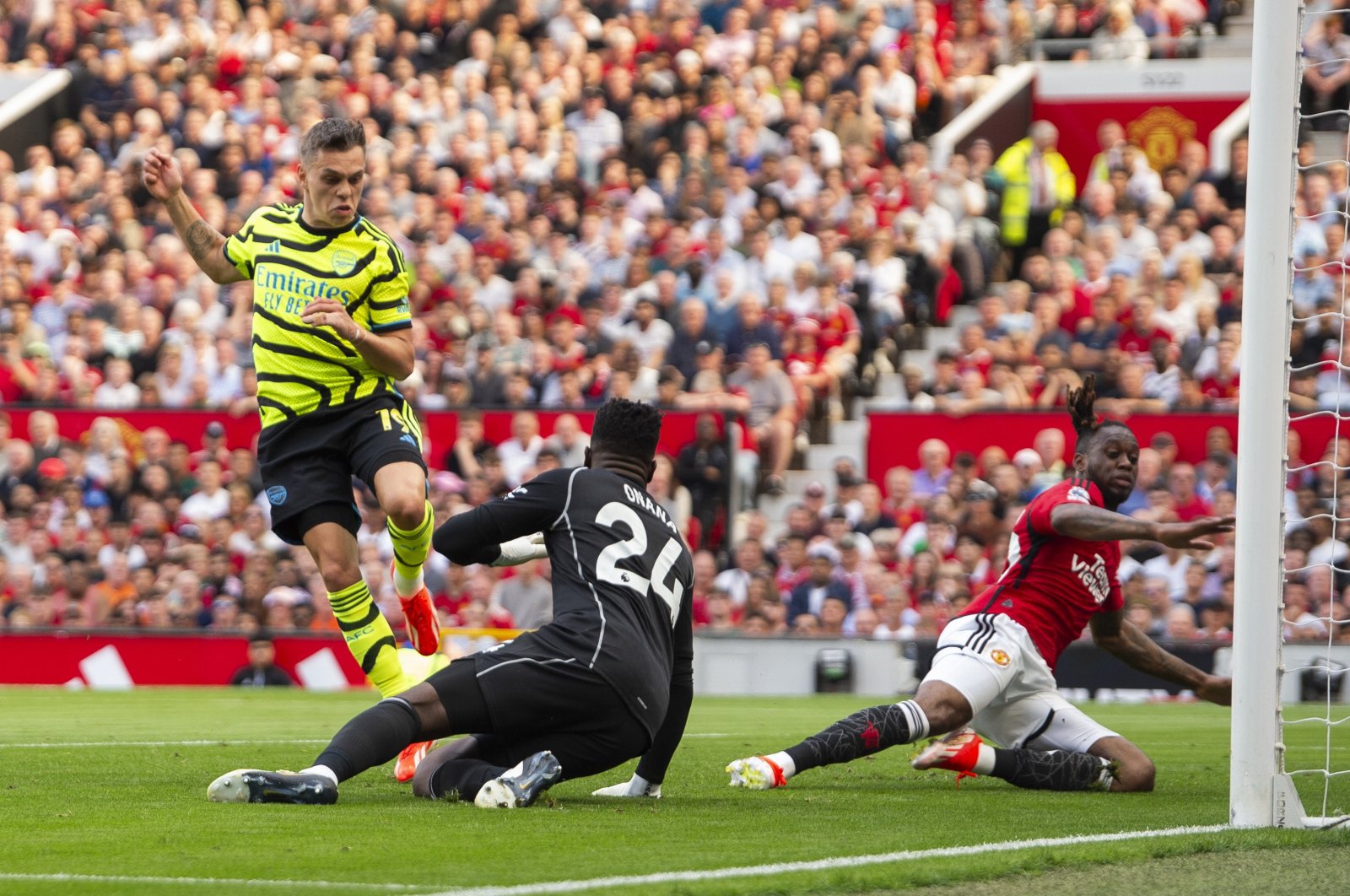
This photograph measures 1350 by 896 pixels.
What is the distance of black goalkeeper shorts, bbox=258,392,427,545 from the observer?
8.30 m

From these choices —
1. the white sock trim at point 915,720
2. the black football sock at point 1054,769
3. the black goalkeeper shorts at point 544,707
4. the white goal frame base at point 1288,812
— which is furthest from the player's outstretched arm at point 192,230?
the white goal frame base at point 1288,812

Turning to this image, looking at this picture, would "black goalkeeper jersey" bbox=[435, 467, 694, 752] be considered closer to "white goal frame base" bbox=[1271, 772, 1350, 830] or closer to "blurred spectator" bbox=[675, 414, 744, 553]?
"white goal frame base" bbox=[1271, 772, 1350, 830]

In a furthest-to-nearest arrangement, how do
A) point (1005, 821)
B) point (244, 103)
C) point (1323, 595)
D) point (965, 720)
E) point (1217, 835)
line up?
point (244, 103) → point (1323, 595) → point (965, 720) → point (1005, 821) → point (1217, 835)

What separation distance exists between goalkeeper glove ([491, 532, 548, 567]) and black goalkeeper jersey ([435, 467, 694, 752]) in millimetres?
256

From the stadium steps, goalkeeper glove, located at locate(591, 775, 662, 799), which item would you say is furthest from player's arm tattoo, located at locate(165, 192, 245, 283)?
the stadium steps

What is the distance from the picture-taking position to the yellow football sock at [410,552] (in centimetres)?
830

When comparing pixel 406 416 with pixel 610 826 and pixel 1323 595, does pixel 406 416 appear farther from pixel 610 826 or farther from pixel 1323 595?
pixel 1323 595

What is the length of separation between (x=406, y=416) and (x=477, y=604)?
31.6ft

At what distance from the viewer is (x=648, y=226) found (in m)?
21.7

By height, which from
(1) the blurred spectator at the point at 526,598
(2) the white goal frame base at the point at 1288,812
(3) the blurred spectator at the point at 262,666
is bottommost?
(3) the blurred spectator at the point at 262,666

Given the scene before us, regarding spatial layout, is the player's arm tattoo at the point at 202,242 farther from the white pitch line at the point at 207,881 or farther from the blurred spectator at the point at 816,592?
Result: the blurred spectator at the point at 816,592

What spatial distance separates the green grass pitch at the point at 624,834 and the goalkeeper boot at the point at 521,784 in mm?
93

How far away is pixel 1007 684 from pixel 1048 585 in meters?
0.47

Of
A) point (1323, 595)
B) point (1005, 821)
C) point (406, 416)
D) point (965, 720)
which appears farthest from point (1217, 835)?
point (1323, 595)
